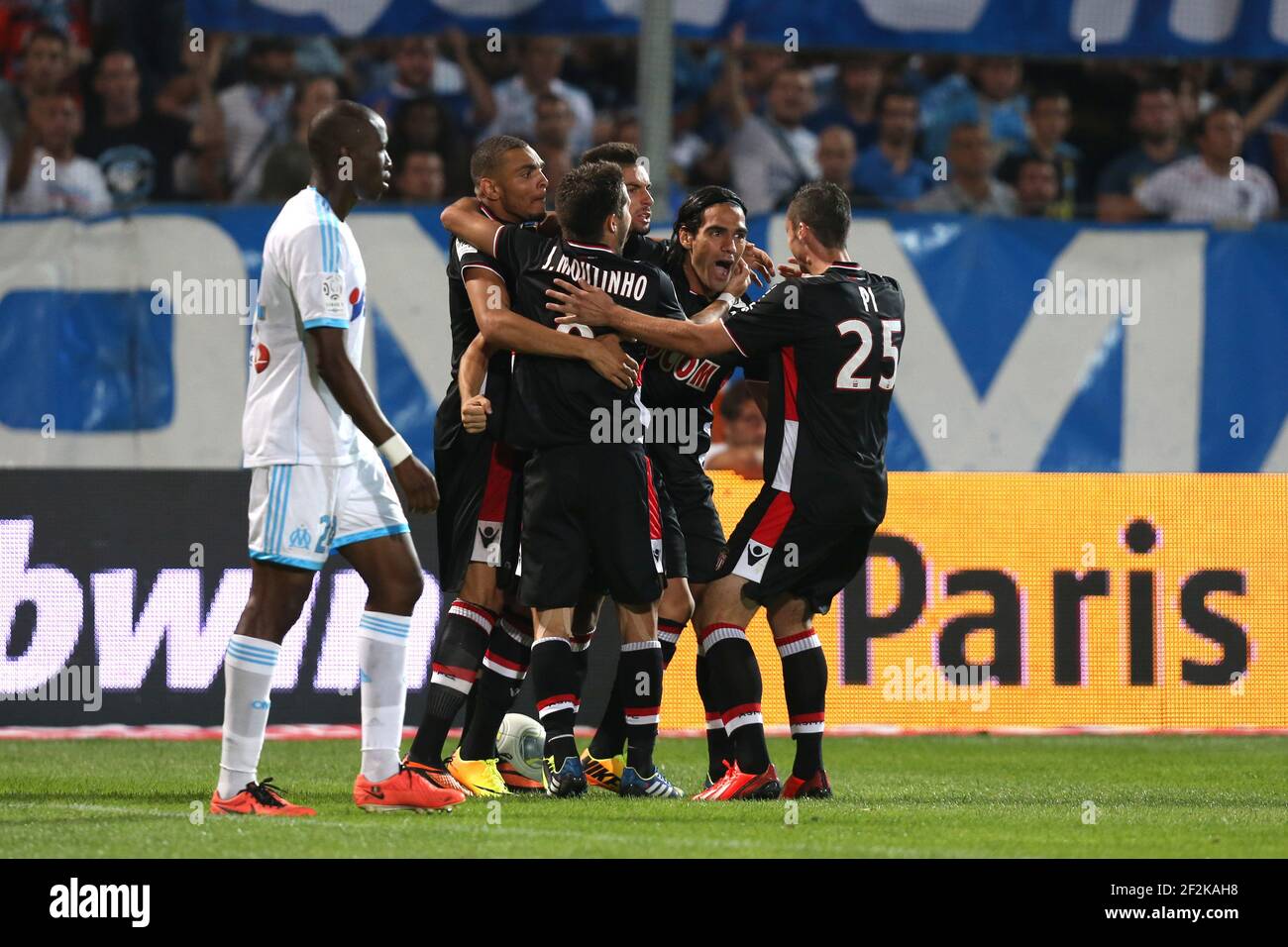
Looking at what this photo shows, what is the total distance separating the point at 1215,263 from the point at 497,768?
20.2 ft

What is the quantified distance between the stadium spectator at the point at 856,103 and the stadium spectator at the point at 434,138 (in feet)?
8.11

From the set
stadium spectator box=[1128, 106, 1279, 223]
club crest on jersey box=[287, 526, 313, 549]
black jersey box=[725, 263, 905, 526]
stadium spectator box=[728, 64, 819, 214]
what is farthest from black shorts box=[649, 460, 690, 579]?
stadium spectator box=[1128, 106, 1279, 223]

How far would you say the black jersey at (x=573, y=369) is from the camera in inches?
272

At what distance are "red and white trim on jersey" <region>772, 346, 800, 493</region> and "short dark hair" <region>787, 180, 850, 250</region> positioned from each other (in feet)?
1.45

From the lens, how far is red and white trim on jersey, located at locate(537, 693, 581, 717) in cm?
691

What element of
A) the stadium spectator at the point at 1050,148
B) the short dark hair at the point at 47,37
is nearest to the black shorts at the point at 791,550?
the stadium spectator at the point at 1050,148

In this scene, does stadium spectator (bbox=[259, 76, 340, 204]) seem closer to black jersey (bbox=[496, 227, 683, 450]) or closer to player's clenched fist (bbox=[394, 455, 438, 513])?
black jersey (bbox=[496, 227, 683, 450])

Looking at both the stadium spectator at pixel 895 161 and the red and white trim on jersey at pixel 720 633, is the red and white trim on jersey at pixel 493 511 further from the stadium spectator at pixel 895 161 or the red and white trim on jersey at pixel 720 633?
the stadium spectator at pixel 895 161

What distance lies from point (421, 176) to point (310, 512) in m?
6.88

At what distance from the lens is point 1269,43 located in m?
12.4

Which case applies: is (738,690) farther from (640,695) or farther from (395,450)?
(395,450)

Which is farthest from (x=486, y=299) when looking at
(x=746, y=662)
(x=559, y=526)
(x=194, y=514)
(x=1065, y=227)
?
(x=1065, y=227)

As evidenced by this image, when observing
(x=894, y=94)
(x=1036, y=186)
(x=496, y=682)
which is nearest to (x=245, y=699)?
(x=496, y=682)

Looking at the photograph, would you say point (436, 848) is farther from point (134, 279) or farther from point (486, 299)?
point (134, 279)
